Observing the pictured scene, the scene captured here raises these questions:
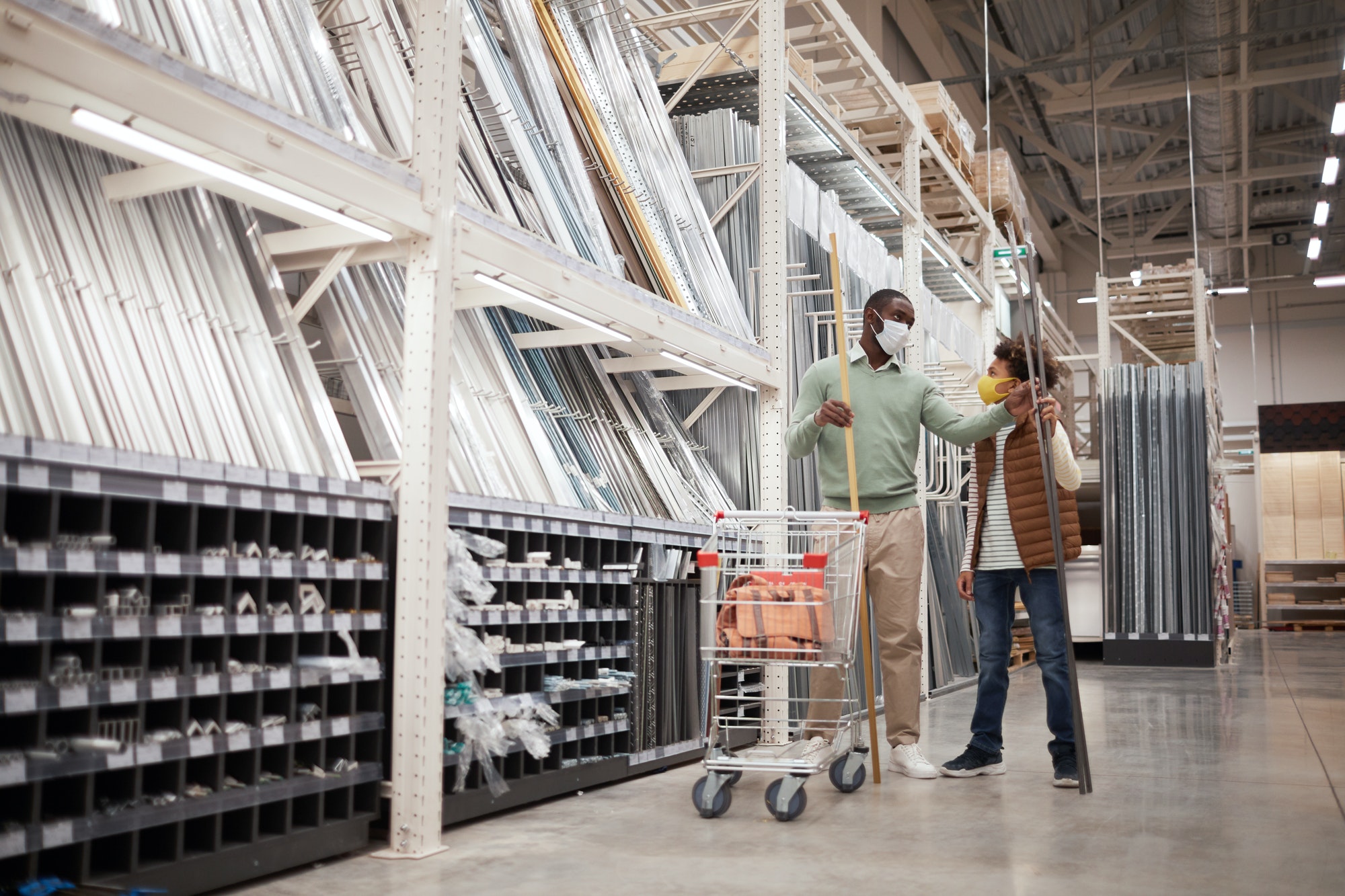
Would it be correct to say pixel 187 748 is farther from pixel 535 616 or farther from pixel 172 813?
pixel 535 616

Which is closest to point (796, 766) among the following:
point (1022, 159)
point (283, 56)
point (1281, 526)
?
point (283, 56)

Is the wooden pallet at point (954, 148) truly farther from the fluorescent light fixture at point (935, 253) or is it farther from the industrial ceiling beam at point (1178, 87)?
the industrial ceiling beam at point (1178, 87)

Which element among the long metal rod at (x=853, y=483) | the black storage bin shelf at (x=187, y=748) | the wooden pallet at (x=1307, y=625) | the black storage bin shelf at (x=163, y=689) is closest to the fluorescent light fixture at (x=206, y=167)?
the black storage bin shelf at (x=163, y=689)

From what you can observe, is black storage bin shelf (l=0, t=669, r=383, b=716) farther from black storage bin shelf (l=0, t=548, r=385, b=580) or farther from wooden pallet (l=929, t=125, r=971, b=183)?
wooden pallet (l=929, t=125, r=971, b=183)

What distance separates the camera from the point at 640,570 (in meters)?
4.27

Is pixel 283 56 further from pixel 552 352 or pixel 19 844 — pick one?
pixel 19 844

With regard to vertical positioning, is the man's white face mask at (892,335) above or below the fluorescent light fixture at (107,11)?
below

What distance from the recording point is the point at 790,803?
3.38 m

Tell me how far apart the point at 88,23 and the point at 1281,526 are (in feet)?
62.8

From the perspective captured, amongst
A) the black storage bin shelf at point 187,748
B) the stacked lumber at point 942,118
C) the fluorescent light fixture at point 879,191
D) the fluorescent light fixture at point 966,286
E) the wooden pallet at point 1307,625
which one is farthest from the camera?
the wooden pallet at point 1307,625

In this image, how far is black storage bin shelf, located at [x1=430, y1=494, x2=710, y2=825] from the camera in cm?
339

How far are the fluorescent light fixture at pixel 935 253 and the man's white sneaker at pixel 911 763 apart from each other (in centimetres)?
427

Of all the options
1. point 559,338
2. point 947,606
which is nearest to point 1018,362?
point 559,338

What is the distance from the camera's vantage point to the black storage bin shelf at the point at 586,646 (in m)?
3.39
